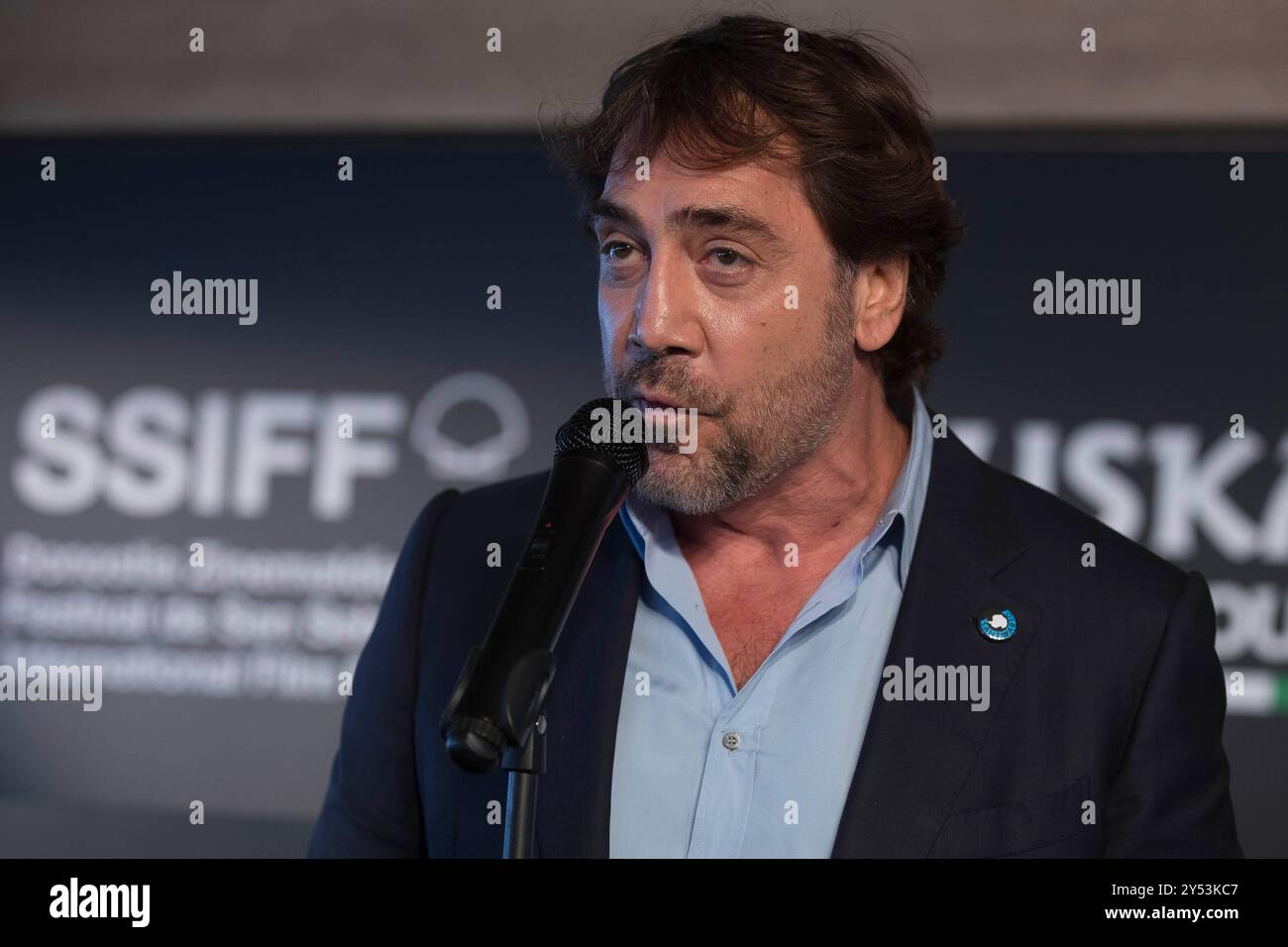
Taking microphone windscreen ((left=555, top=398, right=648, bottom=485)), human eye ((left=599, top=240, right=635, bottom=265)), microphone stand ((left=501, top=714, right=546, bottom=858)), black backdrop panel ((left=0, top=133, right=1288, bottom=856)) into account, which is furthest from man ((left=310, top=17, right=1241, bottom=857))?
black backdrop panel ((left=0, top=133, right=1288, bottom=856))

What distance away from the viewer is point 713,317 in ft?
5.79

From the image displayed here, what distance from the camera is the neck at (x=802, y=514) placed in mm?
1942

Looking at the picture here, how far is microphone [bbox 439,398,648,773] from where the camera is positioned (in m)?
1.10

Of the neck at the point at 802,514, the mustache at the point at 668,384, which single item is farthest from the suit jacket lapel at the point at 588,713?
the mustache at the point at 668,384

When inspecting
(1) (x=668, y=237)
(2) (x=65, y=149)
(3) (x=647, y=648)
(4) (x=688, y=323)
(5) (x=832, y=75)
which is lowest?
(3) (x=647, y=648)

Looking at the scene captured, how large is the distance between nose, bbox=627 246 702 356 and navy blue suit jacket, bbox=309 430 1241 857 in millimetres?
332

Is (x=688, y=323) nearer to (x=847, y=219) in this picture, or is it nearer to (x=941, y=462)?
(x=847, y=219)

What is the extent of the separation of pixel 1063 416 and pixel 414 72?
1963 millimetres

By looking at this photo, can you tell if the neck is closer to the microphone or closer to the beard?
the beard

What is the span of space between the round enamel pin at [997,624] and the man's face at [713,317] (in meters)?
0.35

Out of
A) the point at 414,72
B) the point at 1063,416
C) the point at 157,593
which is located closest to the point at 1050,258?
the point at 1063,416

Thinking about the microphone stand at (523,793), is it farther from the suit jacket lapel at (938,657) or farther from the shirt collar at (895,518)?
the shirt collar at (895,518)

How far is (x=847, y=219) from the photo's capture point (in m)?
1.94

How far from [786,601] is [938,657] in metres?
0.26
